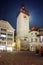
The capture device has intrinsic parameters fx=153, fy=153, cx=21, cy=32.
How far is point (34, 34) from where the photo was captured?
82000mm

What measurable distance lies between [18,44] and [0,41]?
34.5 ft

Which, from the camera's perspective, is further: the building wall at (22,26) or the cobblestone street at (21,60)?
the building wall at (22,26)

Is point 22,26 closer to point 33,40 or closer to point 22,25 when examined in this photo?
point 22,25

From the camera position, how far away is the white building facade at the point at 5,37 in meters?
79.2

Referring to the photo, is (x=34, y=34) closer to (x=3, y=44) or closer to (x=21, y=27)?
(x=21, y=27)

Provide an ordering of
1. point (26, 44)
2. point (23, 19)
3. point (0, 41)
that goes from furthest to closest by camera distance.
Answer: point (23, 19) < point (26, 44) < point (0, 41)

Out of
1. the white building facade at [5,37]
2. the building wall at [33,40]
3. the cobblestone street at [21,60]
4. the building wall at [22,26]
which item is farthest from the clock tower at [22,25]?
the cobblestone street at [21,60]

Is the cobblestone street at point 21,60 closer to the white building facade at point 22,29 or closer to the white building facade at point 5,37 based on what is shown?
the white building facade at point 5,37

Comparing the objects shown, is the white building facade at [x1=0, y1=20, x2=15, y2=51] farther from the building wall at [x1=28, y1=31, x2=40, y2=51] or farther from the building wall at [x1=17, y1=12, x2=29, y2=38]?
the building wall at [x1=28, y1=31, x2=40, y2=51]

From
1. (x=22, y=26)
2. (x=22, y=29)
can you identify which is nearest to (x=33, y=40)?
(x=22, y=29)

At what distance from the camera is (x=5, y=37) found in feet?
265

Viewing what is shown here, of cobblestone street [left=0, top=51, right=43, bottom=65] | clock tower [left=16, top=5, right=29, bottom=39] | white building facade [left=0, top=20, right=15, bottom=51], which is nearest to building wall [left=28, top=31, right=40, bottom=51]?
clock tower [left=16, top=5, right=29, bottom=39]

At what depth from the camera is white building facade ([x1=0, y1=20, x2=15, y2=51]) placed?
7925 centimetres

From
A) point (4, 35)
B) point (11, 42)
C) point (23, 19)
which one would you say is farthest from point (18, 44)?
point (23, 19)
